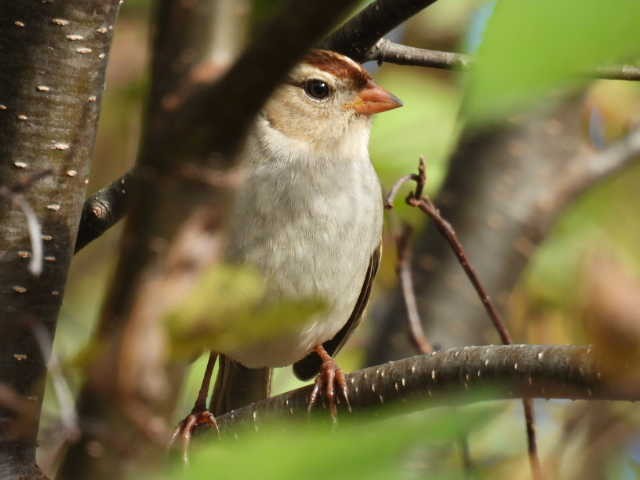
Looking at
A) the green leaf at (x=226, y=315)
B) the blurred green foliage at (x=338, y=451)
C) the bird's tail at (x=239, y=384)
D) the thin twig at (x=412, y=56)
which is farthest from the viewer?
the bird's tail at (x=239, y=384)

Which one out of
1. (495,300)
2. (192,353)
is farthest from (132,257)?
(495,300)

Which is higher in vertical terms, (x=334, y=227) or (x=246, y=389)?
(x=334, y=227)

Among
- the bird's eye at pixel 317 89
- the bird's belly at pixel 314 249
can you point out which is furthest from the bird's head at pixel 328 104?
the bird's belly at pixel 314 249

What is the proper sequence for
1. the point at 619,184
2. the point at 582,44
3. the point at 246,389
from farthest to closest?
the point at 619,184
the point at 246,389
the point at 582,44

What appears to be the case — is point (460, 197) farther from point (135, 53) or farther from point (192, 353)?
Result: point (192, 353)

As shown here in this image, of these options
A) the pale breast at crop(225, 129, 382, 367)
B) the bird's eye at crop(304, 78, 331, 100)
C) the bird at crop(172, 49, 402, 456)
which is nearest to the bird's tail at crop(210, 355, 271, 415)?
the bird at crop(172, 49, 402, 456)

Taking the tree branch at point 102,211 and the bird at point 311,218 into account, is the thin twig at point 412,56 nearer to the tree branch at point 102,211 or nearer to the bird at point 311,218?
the bird at point 311,218
